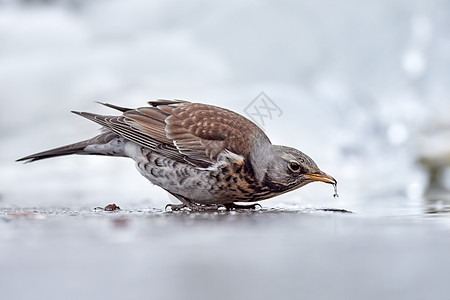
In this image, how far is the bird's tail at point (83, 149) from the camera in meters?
6.06

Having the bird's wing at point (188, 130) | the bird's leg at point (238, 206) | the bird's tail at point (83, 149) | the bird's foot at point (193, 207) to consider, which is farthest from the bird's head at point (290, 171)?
the bird's tail at point (83, 149)

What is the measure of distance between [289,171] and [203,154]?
751mm

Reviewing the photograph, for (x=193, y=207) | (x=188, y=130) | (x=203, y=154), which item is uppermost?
(x=188, y=130)

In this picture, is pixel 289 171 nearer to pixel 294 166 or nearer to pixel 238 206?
pixel 294 166

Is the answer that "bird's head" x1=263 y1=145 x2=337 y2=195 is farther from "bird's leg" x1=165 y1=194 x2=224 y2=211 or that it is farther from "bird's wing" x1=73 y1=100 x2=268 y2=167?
"bird's leg" x1=165 y1=194 x2=224 y2=211

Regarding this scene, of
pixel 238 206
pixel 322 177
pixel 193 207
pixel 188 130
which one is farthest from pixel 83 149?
pixel 322 177

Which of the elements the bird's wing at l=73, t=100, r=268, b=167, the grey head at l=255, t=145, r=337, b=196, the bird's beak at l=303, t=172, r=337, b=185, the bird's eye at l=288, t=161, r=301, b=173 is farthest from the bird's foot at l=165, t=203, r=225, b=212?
the bird's beak at l=303, t=172, r=337, b=185

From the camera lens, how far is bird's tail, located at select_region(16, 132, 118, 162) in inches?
239

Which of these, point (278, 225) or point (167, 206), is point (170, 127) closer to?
point (167, 206)

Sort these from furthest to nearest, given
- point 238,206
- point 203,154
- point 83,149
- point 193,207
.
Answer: point 83,149 → point 238,206 → point 193,207 → point 203,154

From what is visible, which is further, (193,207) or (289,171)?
(193,207)

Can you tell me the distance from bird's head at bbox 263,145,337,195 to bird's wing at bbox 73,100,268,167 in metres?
0.27

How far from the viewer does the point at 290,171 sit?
549 centimetres

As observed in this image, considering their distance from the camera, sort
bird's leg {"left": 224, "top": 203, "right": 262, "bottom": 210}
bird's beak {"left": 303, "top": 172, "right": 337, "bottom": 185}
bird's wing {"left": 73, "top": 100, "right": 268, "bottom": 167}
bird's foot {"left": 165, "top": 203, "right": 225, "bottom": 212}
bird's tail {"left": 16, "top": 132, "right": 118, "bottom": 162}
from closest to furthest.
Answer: bird's beak {"left": 303, "top": 172, "right": 337, "bottom": 185}, bird's wing {"left": 73, "top": 100, "right": 268, "bottom": 167}, bird's foot {"left": 165, "top": 203, "right": 225, "bottom": 212}, bird's leg {"left": 224, "top": 203, "right": 262, "bottom": 210}, bird's tail {"left": 16, "top": 132, "right": 118, "bottom": 162}
